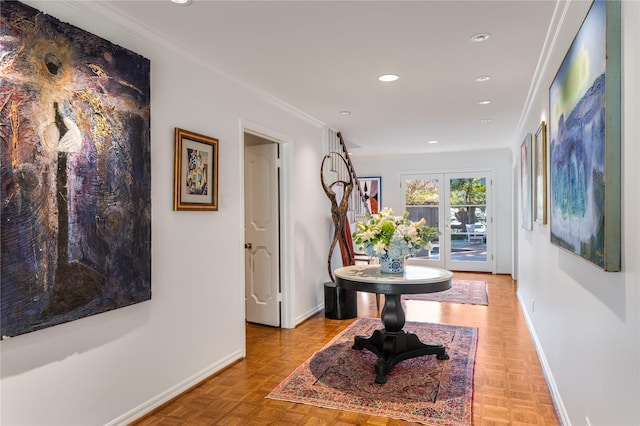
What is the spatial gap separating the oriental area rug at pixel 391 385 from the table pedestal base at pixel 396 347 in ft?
0.25

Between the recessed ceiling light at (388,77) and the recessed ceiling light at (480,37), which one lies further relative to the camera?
the recessed ceiling light at (388,77)

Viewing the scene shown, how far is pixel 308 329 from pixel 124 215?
252cm

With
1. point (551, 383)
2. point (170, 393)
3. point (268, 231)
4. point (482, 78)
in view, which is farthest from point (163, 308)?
point (482, 78)

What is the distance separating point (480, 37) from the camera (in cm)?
263

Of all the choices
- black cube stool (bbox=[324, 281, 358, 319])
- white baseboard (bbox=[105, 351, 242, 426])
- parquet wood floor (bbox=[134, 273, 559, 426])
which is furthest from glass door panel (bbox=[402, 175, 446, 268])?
white baseboard (bbox=[105, 351, 242, 426])

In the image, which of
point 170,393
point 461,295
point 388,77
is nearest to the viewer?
point 170,393

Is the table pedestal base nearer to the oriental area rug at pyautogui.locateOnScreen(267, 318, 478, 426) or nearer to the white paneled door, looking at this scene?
the oriental area rug at pyautogui.locateOnScreen(267, 318, 478, 426)

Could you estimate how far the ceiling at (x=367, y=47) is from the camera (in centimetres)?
227

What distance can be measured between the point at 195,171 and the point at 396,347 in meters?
2.00

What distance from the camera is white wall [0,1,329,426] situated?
1954 millimetres

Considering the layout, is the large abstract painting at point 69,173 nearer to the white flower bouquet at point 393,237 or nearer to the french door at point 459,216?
the white flower bouquet at point 393,237

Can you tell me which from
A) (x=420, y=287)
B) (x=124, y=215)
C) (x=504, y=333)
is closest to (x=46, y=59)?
(x=124, y=215)

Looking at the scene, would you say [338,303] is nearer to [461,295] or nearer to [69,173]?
[461,295]

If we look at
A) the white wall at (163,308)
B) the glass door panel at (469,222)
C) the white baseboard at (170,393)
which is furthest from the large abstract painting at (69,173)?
the glass door panel at (469,222)
